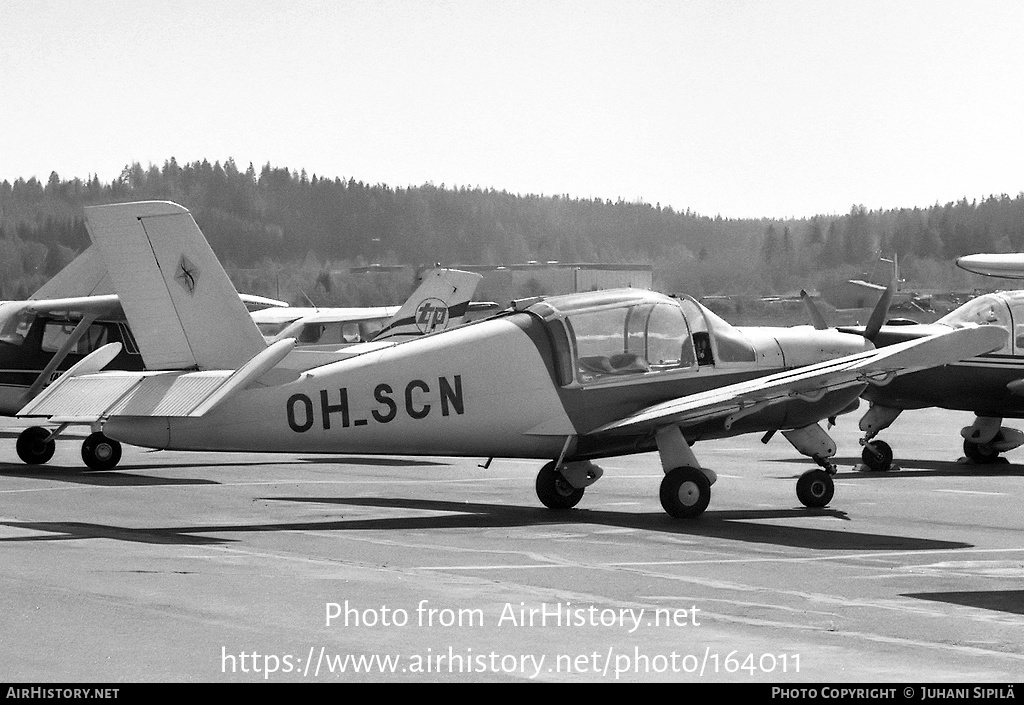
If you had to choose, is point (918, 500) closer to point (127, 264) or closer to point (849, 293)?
point (127, 264)

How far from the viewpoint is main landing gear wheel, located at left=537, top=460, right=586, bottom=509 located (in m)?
14.4

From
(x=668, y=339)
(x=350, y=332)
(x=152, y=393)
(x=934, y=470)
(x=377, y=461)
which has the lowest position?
(x=377, y=461)

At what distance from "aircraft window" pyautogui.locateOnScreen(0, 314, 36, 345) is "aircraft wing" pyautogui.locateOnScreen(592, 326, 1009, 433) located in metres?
11.5

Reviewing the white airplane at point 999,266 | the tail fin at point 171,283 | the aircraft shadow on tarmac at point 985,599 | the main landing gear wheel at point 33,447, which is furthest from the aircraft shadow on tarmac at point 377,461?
the aircraft shadow on tarmac at point 985,599

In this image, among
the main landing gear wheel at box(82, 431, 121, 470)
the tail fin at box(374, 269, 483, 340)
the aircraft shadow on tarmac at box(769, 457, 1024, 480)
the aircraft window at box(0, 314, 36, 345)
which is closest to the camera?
the aircraft shadow on tarmac at box(769, 457, 1024, 480)

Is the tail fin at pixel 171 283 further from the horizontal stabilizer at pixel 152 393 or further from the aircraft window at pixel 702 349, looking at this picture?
the aircraft window at pixel 702 349

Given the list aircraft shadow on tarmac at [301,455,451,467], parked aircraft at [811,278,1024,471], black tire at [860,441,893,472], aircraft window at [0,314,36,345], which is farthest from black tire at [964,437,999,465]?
aircraft window at [0,314,36,345]

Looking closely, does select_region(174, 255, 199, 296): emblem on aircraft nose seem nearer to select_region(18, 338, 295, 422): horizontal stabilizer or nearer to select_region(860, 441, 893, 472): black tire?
select_region(18, 338, 295, 422): horizontal stabilizer

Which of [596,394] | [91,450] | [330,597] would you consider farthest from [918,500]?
[91,450]

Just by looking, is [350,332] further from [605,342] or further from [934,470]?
[605,342]

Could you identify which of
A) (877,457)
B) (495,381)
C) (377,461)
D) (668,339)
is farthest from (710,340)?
(377,461)

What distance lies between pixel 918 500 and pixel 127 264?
916cm

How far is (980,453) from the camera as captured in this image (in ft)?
66.7

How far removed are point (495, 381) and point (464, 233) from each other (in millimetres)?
83260
